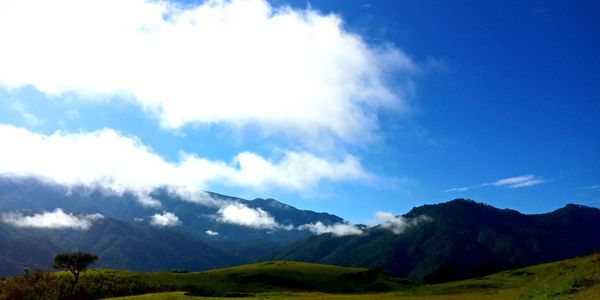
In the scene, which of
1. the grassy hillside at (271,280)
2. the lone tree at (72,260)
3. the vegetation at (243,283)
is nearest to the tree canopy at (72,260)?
the lone tree at (72,260)

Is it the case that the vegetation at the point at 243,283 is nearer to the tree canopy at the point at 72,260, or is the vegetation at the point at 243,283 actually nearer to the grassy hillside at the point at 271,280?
the grassy hillside at the point at 271,280

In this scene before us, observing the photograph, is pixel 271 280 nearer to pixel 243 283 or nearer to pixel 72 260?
pixel 243 283

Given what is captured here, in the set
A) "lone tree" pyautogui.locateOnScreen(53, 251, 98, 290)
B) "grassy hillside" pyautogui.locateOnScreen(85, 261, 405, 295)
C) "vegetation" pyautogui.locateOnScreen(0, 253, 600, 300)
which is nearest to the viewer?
"vegetation" pyautogui.locateOnScreen(0, 253, 600, 300)

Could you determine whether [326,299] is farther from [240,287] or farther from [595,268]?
[240,287]

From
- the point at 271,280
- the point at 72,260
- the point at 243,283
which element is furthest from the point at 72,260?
the point at 271,280

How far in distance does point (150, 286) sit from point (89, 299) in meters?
11.6

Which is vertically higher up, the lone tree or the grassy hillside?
the lone tree

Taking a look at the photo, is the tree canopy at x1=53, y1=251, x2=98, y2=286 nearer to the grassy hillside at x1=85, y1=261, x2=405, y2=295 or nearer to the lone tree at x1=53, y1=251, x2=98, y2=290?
the lone tree at x1=53, y1=251, x2=98, y2=290

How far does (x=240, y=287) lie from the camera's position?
354ft

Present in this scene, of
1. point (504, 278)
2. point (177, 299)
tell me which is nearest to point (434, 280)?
point (504, 278)

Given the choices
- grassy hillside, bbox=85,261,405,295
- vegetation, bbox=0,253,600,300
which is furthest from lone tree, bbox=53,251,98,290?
grassy hillside, bbox=85,261,405,295

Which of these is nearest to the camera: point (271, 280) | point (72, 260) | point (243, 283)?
point (72, 260)

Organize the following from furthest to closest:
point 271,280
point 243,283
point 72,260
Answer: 1. point 271,280
2. point 243,283
3. point 72,260

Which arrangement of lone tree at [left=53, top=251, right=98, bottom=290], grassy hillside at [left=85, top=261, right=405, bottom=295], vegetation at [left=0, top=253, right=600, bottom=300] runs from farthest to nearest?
grassy hillside at [left=85, top=261, right=405, bottom=295] < lone tree at [left=53, top=251, right=98, bottom=290] < vegetation at [left=0, top=253, right=600, bottom=300]
